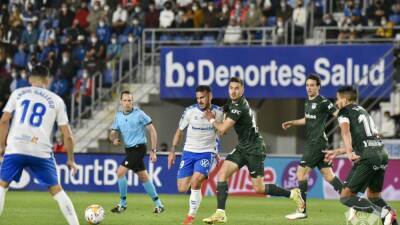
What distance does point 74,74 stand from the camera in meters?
33.4

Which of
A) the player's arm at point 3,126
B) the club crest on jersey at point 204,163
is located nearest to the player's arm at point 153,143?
the club crest on jersey at point 204,163

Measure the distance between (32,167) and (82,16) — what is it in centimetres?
2236

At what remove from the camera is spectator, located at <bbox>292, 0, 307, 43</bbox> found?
101ft

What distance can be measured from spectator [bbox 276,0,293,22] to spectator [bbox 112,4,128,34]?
528 cm

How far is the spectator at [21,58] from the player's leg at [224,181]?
18838 millimetres

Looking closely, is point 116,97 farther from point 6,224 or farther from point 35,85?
point 35,85

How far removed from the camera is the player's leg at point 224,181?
52.2 feet

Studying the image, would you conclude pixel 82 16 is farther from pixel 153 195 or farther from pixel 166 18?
pixel 153 195

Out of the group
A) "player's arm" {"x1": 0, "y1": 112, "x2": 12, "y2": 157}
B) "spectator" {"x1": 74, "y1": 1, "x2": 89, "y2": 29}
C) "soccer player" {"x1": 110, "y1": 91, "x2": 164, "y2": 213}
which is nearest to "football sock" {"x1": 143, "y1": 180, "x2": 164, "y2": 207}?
"soccer player" {"x1": 110, "y1": 91, "x2": 164, "y2": 213}

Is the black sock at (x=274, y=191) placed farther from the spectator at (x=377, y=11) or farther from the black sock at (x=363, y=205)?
the spectator at (x=377, y=11)

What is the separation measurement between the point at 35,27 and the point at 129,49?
4.35 metres

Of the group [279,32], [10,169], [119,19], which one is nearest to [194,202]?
[10,169]

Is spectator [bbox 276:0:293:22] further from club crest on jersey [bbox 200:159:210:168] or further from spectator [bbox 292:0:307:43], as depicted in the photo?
club crest on jersey [bbox 200:159:210:168]

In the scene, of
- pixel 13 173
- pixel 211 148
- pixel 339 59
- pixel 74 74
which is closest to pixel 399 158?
pixel 339 59
